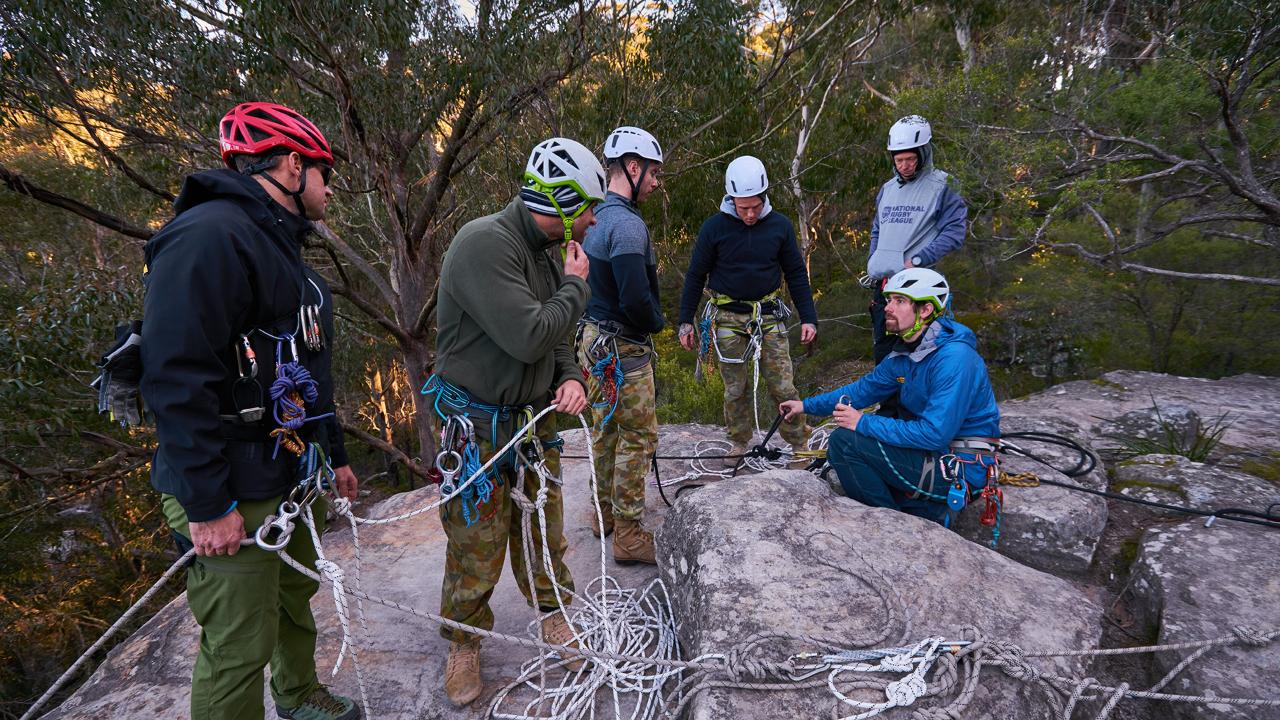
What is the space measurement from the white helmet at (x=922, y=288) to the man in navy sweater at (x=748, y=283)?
1.02m

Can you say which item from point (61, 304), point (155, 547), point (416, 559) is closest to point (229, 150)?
point (416, 559)

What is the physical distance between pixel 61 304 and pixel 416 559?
473 cm

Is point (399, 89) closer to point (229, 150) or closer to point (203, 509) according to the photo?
point (229, 150)

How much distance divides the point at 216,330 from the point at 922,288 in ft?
8.95

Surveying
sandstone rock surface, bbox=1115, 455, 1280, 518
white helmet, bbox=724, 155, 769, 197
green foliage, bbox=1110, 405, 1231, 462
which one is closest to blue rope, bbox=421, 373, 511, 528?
white helmet, bbox=724, 155, 769, 197

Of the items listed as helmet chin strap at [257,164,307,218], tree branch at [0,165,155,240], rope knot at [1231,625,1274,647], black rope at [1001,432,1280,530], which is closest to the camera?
helmet chin strap at [257,164,307,218]

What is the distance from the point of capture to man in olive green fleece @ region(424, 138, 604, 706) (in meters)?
2.01

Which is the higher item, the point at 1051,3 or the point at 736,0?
the point at 1051,3

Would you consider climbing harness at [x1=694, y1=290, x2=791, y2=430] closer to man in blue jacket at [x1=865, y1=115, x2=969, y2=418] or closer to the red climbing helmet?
man in blue jacket at [x1=865, y1=115, x2=969, y2=418]

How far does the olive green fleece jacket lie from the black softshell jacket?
48cm

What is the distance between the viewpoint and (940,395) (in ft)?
8.86

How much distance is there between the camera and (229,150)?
6.08 feet

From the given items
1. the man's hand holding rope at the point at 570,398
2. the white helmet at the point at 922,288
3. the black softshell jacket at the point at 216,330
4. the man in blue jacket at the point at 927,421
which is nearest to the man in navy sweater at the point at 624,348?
the man's hand holding rope at the point at 570,398

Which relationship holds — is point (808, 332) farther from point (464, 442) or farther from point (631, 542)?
point (464, 442)
